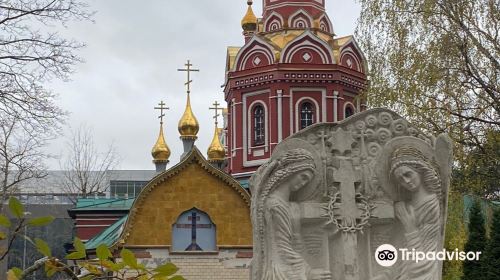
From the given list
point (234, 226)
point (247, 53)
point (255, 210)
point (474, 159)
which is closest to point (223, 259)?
point (234, 226)

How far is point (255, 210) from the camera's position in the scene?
20.7 ft

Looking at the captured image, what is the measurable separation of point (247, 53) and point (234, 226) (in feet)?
27.3

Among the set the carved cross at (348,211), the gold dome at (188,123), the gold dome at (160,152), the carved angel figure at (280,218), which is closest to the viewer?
the carved angel figure at (280,218)

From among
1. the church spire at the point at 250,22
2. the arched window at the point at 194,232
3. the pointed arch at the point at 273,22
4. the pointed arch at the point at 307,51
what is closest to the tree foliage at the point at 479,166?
the arched window at the point at 194,232

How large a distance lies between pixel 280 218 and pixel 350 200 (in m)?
0.55

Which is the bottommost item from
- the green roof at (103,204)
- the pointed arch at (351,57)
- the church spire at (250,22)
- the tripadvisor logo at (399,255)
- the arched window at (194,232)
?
the tripadvisor logo at (399,255)

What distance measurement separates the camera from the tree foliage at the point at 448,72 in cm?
1392

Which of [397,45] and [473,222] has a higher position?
[397,45]

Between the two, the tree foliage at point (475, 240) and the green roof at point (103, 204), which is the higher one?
the green roof at point (103, 204)

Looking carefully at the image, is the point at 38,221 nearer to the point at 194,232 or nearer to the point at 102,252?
the point at 102,252

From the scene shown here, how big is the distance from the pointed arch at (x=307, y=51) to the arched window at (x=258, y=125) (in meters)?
1.99

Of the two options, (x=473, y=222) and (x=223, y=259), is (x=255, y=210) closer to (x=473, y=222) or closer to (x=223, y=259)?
(x=473, y=222)

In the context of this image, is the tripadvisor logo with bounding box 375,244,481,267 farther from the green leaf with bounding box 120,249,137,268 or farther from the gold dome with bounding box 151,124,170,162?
the gold dome with bounding box 151,124,170,162

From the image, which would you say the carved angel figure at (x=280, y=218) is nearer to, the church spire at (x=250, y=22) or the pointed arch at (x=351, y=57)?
the pointed arch at (x=351, y=57)
